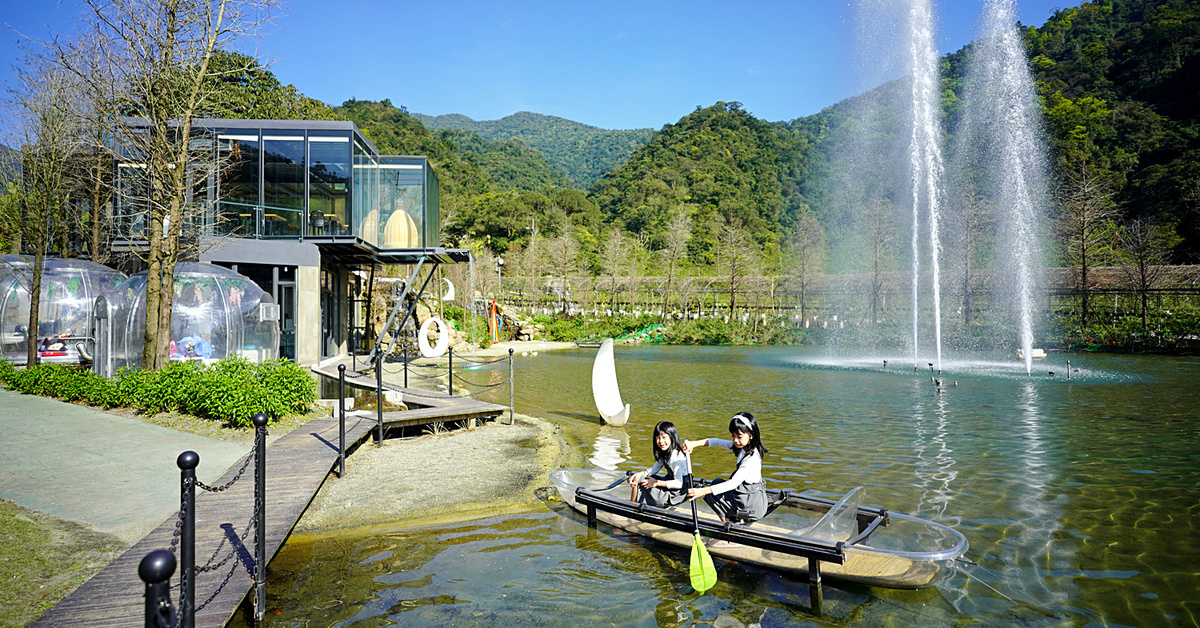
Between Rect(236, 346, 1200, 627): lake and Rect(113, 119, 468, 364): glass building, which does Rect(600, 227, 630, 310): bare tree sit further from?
Rect(236, 346, 1200, 627): lake

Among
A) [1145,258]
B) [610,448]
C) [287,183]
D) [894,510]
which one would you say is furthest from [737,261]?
[894,510]

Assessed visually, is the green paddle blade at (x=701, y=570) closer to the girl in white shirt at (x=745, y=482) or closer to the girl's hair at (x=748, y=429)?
the girl in white shirt at (x=745, y=482)

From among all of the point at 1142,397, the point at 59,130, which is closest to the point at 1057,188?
the point at 1142,397

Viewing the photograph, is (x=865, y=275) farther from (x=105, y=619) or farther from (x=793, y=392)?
(x=105, y=619)

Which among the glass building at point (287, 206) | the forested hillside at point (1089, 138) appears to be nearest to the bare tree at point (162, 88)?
the glass building at point (287, 206)

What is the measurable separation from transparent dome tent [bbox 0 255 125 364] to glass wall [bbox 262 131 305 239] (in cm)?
495

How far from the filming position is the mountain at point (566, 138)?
365ft

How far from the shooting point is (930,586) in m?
5.37

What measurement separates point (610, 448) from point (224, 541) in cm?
647

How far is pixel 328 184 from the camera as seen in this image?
61.5 feet

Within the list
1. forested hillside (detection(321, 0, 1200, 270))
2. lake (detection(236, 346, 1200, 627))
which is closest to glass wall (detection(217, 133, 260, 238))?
lake (detection(236, 346, 1200, 627))

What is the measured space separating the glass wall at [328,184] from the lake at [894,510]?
29.2ft

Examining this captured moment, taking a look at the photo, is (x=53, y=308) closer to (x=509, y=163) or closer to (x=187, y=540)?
(x=187, y=540)

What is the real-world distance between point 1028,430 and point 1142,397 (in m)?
6.11
